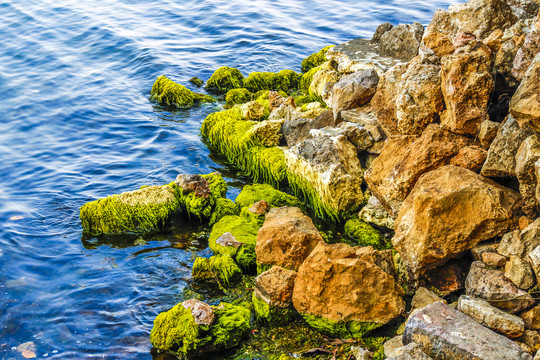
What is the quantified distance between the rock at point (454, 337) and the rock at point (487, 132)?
297 cm

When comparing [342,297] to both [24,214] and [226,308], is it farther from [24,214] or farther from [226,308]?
[24,214]

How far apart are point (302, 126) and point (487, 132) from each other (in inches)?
203

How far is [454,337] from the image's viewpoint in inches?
224

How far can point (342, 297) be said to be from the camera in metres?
6.99

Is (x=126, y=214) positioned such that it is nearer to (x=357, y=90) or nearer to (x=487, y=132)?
(x=357, y=90)

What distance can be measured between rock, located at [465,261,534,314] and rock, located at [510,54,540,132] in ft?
6.72

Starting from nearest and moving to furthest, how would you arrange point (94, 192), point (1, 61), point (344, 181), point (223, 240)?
point (223, 240) → point (344, 181) → point (94, 192) → point (1, 61)

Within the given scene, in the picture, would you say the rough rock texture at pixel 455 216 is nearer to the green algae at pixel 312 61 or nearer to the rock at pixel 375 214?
the rock at pixel 375 214

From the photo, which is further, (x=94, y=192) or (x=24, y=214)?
(x=94, y=192)

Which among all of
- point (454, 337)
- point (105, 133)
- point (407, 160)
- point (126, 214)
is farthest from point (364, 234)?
point (105, 133)

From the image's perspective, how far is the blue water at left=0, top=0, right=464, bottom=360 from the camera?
27.3 ft

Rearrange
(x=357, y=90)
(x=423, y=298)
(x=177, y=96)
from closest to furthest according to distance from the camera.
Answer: (x=423, y=298)
(x=357, y=90)
(x=177, y=96)

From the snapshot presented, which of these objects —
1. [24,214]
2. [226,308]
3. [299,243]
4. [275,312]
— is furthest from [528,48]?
[24,214]

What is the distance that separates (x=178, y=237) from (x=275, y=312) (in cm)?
359
